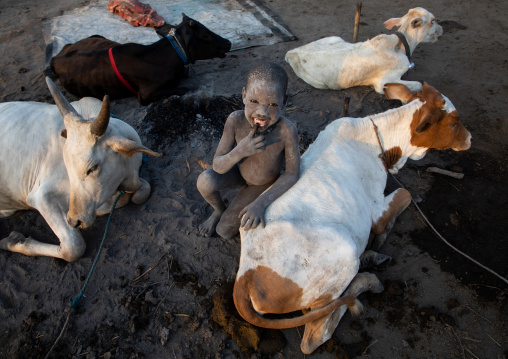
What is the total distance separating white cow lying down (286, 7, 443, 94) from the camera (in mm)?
5477

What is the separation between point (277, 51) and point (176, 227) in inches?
178

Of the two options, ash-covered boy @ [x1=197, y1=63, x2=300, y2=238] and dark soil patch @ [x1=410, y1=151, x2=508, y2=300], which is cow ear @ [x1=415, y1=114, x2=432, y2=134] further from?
ash-covered boy @ [x1=197, y1=63, x2=300, y2=238]

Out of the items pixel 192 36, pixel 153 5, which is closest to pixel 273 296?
pixel 192 36

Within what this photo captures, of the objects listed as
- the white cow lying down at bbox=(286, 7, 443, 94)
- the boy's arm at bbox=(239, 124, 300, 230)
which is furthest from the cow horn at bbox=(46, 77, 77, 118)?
the white cow lying down at bbox=(286, 7, 443, 94)

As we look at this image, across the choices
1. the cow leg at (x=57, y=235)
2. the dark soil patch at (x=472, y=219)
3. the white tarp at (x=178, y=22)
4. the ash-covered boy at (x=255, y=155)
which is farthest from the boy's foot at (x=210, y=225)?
the white tarp at (x=178, y=22)

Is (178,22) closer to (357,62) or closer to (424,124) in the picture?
(357,62)

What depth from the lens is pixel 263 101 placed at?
2.31 meters

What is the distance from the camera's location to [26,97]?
5480 millimetres

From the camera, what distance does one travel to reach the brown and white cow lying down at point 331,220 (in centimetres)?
248

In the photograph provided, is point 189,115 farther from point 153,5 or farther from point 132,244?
point 153,5

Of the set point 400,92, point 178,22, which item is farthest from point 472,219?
point 178,22

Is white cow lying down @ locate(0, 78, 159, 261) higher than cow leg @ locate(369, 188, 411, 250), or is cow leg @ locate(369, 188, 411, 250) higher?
white cow lying down @ locate(0, 78, 159, 261)

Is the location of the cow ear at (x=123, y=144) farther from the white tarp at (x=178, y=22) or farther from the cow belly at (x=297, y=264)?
the white tarp at (x=178, y=22)

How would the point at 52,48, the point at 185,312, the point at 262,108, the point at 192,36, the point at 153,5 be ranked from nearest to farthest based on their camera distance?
the point at 262,108 → the point at 185,312 → the point at 192,36 → the point at 52,48 → the point at 153,5
